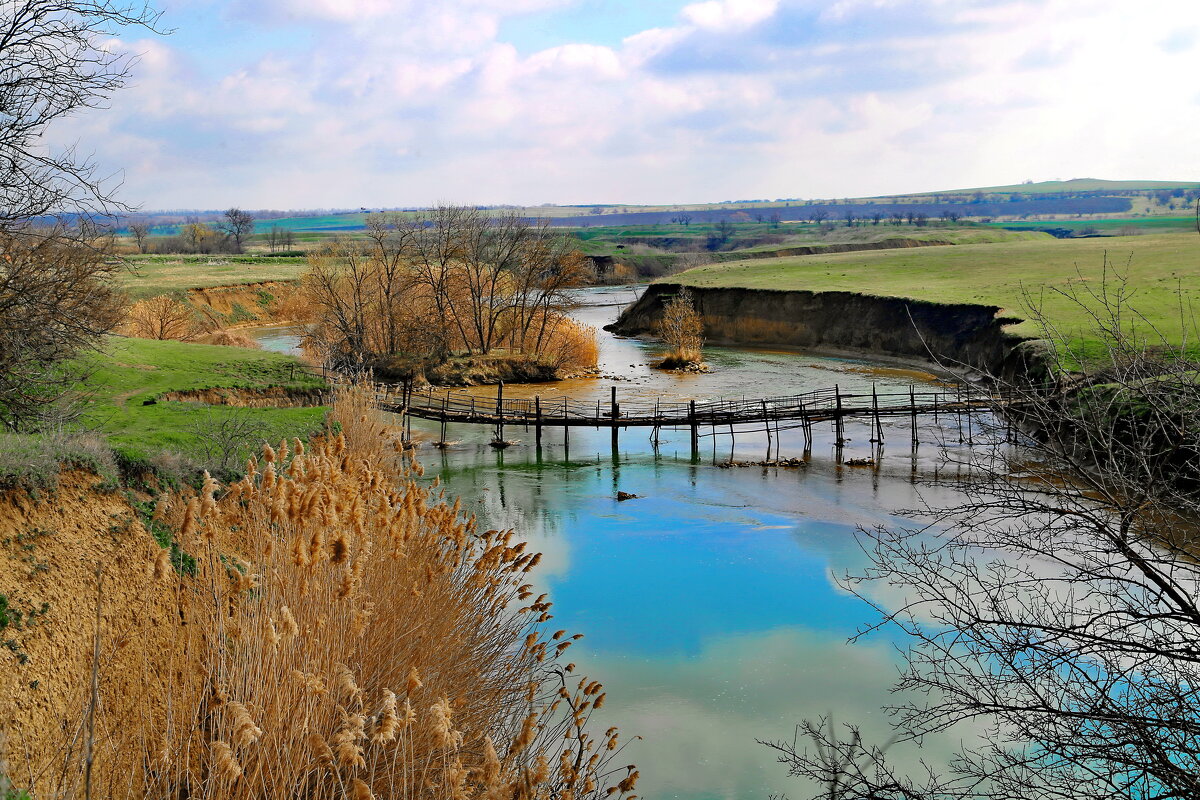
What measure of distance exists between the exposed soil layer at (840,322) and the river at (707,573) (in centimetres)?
1650

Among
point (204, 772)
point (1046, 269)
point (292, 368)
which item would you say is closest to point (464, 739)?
point (204, 772)

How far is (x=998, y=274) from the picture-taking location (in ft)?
233

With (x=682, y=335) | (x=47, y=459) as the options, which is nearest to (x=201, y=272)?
(x=682, y=335)

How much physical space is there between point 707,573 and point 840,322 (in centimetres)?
4797

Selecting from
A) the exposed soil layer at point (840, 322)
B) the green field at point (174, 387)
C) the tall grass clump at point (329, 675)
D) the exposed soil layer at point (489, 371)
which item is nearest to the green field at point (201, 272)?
the exposed soil layer at point (489, 371)

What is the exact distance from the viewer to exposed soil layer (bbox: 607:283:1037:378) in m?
53.0

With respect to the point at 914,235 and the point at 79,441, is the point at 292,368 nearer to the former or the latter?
the point at 79,441

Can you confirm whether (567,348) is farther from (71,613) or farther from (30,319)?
(71,613)

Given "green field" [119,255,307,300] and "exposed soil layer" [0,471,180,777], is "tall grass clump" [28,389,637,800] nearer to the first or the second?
"exposed soil layer" [0,471,180,777]

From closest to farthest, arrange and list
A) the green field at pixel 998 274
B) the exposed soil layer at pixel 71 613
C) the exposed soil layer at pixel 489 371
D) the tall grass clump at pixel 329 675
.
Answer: the tall grass clump at pixel 329 675 → the exposed soil layer at pixel 71 613 → the green field at pixel 998 274 → the exposed soil layer at pixel 489 371

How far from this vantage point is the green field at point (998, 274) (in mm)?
48456

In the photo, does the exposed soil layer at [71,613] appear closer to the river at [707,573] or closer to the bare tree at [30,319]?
the bare tree at [30,319]

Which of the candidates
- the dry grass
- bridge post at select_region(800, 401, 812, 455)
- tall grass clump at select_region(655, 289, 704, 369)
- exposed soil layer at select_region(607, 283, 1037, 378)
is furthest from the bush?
tall grass clump at select_region(655, 289, 704, 369)

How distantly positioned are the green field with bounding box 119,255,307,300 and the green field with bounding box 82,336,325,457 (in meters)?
33.1
